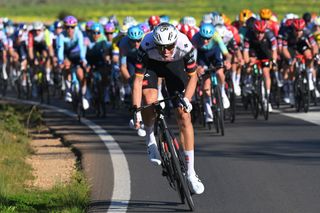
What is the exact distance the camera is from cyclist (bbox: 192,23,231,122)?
688 inches

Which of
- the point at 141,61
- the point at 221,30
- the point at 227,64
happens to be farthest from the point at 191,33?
the point at 141,61

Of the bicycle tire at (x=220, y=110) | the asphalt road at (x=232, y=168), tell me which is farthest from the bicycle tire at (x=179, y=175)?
the bicycle tire at (x=220, y=110)

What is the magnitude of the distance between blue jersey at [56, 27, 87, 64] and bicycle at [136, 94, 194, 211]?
993 cm

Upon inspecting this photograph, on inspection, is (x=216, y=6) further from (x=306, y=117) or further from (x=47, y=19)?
(x=306, y=117)

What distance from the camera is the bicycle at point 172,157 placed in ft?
33.0

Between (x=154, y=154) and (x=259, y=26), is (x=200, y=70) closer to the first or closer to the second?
(x=259, y=26)

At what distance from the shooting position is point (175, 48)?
10.7 meters

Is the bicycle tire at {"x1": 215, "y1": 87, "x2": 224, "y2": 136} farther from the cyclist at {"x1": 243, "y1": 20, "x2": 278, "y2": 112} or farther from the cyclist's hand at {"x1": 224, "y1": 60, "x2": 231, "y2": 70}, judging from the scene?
the cyclist at {"x1": 243, "y1": 20, "x2": 278, "y2": 112}

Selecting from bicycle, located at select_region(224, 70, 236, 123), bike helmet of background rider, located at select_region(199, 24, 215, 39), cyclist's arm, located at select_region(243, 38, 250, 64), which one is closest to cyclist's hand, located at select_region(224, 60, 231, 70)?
bike helmet of background rider, located at select_region(199, 24, 215, 39)

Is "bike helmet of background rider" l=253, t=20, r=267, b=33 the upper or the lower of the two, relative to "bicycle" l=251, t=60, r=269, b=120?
upper

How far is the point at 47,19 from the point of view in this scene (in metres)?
94.5

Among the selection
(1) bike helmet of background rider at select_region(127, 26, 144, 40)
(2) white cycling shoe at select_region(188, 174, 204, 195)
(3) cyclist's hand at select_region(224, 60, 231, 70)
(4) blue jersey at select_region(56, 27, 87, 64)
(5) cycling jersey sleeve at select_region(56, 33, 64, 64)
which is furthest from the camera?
(5) cycling jersey sleeve at select_region(56, 33, 64, 64)

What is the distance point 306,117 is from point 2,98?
11.5 metres

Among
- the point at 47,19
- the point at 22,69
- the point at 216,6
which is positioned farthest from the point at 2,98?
the point at 216,6
